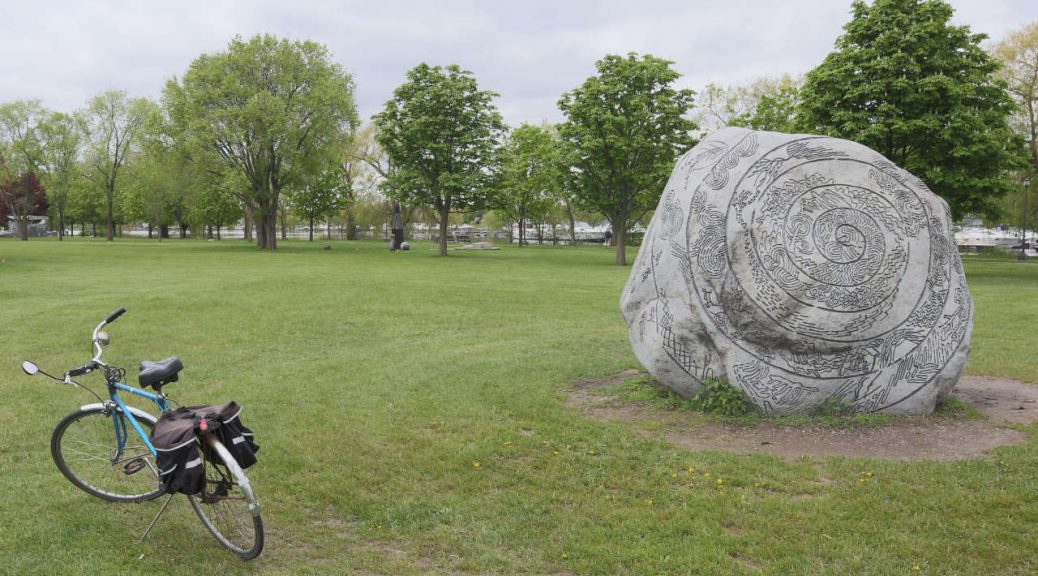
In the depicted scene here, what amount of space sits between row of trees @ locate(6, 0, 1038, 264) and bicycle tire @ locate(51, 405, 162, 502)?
25.6m

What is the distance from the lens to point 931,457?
263 inches

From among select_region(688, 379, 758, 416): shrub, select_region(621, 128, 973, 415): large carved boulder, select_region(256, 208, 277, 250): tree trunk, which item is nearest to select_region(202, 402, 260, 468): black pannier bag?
select_region(621, 128, 973, 415): large carved boulder

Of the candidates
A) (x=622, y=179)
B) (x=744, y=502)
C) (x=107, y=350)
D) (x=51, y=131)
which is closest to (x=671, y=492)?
(x=744, y=502)

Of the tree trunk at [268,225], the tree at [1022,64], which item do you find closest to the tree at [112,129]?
the tree trunk at [268,225]

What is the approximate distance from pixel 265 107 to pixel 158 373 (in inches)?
1608

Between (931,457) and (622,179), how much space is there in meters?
29.0

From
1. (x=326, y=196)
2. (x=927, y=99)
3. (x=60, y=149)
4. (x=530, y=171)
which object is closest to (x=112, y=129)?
(x=60, y=149)

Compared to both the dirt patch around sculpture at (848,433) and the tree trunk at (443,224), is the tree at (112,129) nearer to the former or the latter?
the tree trunk at (443,224)

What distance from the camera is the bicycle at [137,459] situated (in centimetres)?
473

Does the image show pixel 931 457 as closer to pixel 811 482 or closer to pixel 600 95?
pixel 811 482

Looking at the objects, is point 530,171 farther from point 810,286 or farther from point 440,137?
point 810,286

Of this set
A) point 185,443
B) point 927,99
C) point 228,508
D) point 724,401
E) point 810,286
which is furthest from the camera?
point 927,99

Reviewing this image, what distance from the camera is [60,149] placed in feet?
207

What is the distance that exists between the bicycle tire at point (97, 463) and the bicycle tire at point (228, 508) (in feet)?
2.27
